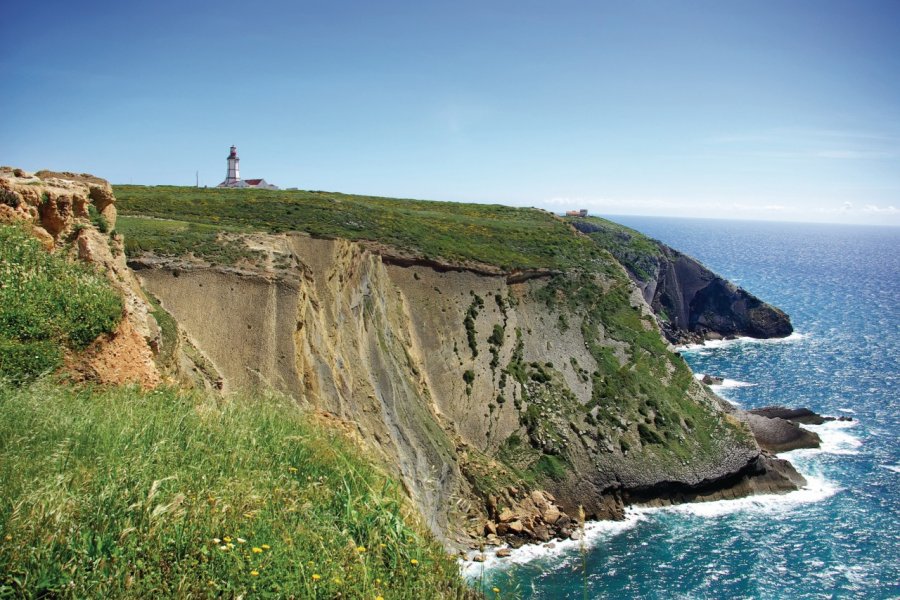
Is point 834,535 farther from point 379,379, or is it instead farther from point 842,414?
point 379,379

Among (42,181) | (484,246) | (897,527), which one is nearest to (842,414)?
(897,527)

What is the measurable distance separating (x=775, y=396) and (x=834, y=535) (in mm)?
29018

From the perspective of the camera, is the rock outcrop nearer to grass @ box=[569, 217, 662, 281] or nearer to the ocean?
the ocean

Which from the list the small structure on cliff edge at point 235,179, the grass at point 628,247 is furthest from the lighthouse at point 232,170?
the grass at point 628,247

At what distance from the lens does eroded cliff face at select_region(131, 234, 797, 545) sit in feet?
112

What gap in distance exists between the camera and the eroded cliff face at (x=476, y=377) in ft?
112

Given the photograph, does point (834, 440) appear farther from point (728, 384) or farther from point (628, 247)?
point (628, 247)

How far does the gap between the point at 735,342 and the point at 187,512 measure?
313 ft

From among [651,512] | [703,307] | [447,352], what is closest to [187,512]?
[447,352]

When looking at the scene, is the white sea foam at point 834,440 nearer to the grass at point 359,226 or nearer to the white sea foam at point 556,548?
the white sea foam at point 556,548

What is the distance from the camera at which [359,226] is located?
54.8 meters

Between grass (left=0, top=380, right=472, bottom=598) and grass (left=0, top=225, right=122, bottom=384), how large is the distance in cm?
159

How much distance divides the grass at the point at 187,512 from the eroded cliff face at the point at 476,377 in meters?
19.8

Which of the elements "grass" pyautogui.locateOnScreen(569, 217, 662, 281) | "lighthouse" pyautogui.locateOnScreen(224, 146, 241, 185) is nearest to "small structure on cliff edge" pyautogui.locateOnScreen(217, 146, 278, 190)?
"lighthouse" pyautogui.locateOnScreen(224, 146, 241, 185)
